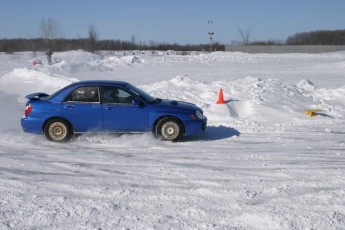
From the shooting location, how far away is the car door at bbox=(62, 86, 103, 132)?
8.60m

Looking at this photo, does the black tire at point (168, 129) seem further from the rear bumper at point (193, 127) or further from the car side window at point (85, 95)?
the car side window at point (85, 95)

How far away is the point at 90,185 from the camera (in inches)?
224

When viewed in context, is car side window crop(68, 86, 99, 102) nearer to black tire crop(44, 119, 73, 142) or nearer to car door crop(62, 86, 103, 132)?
car door crop(62, 86, 103, 132)

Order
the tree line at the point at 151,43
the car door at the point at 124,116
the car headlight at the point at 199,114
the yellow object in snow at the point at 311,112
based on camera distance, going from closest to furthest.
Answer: the car door at the point at 124,116
the car headlight at the point at 199,114
the yellow object in snow at the point at 311,112
the tree line at the point at 151,43

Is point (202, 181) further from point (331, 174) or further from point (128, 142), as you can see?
point (128, 142)

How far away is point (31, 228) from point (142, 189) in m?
1.64

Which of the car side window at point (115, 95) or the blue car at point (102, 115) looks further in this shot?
the car side window at point (115, 95)

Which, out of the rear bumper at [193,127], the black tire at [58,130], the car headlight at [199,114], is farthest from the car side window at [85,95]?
the car headlight at [199,114]

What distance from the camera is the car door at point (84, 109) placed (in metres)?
8.60

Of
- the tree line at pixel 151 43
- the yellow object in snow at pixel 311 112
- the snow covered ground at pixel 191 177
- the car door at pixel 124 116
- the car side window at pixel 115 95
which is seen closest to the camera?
the snow covered ground at pixel 191 177

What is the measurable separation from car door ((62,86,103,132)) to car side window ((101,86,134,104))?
0.15m

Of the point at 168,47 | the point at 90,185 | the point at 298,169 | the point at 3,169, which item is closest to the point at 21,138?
the point at 3,169

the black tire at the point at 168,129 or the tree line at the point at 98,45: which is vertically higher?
the tree line at the point at 98,45

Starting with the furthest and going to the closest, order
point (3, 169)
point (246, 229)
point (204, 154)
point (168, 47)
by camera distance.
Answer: point (168, 47) < point (204, 154) < point (3, 169) < point (246, 229)
